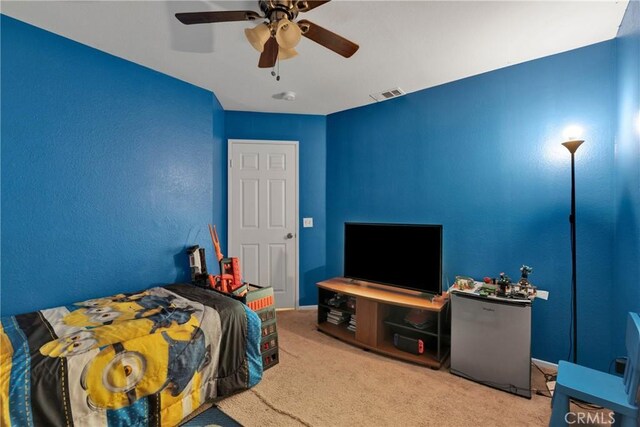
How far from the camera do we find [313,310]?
3721mm

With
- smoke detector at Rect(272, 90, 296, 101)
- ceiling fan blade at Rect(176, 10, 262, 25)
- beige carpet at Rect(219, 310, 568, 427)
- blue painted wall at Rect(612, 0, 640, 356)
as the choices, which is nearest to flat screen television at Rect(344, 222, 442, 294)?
beige carpet at Rect(219, 310, 568, 427)

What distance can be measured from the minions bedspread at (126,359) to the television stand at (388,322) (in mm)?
1075

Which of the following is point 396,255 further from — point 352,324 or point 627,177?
point 627,177

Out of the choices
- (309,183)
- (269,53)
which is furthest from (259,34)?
(309,183)

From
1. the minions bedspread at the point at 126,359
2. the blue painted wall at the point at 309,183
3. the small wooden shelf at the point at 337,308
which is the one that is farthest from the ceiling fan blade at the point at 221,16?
the small wooden shelf at the point at 337,308

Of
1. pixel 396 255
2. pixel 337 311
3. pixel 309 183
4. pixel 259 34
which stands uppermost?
pixel 259 34

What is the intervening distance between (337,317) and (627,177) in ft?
8.56

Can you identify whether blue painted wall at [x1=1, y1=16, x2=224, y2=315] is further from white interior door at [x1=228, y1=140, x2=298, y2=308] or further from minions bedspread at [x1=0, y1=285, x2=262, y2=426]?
white interior door at [x1=228, y1=140, x2=298, y2=308]

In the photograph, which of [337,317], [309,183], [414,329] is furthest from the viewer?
[309,183]

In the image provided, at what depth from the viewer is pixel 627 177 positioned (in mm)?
1781

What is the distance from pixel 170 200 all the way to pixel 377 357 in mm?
2460

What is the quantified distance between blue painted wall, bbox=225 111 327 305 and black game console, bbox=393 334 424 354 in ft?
4.67

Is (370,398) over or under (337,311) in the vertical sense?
under

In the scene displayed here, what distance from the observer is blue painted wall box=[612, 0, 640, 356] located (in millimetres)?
1601
